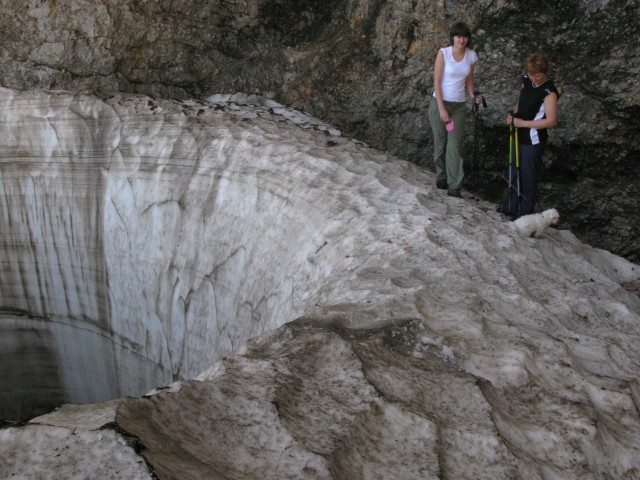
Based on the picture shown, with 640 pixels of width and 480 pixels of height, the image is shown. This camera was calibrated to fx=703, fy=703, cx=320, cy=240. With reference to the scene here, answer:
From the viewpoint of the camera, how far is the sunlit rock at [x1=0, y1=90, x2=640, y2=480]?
5.48 feet

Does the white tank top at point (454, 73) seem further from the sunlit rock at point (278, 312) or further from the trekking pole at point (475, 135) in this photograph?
the sunlit rock at point (278, 312)

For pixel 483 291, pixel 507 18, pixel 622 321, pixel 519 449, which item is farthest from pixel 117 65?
pixel 519 449

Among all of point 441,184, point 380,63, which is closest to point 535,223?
point 441,184

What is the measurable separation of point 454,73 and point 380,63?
1.08 meters

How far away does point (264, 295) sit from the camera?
353cm

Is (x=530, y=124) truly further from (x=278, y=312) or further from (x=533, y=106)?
(x=278, y=312)

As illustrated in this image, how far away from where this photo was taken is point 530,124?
352cm

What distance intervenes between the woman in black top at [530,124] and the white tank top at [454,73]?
11.9 inches

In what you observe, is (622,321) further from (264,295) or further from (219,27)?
(219,27)

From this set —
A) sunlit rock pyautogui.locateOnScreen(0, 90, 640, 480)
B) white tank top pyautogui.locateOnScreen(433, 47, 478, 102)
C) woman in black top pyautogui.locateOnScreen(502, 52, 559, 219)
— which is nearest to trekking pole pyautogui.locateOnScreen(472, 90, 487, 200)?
white tank top pyautogui.locateOnScreen(433, 47, 478, 102)

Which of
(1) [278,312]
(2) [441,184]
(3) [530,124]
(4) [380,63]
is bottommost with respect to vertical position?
(1) [278,312]

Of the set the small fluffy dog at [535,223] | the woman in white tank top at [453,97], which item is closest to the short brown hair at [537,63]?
the woman in white tank top at [453,97]

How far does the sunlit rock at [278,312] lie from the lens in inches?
65.7

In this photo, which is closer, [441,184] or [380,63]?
[441,184]
